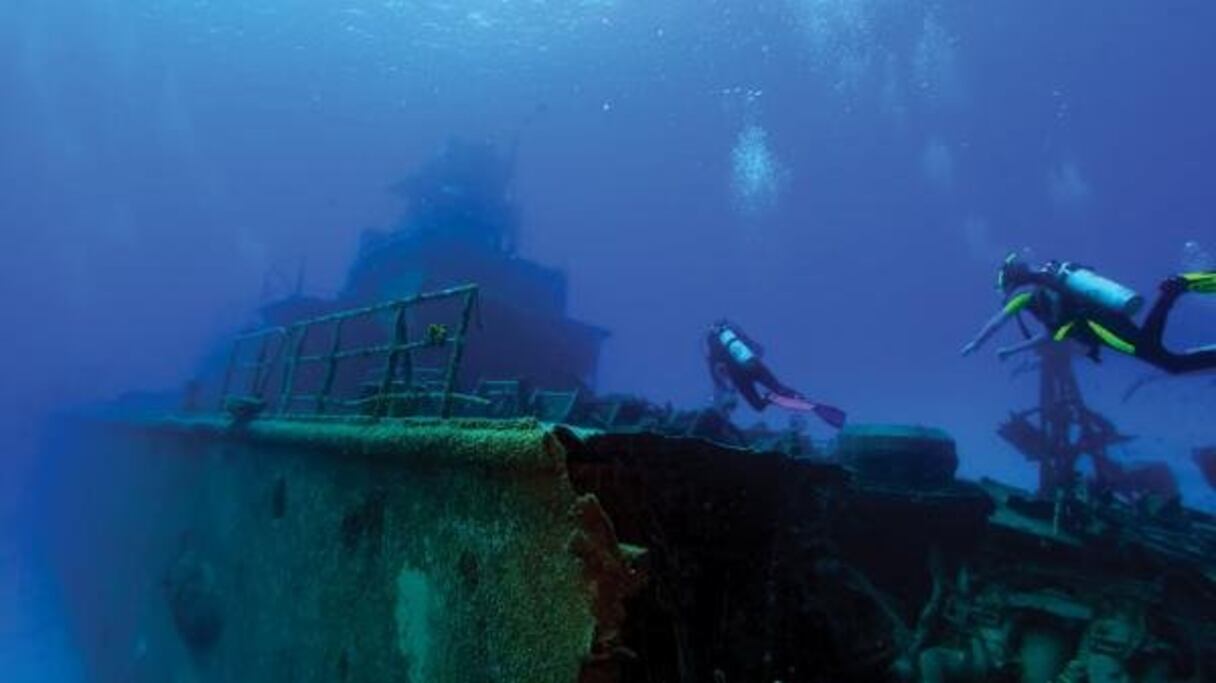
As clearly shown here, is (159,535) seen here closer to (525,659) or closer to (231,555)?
(231,555)

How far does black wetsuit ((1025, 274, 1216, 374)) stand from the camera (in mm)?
6883

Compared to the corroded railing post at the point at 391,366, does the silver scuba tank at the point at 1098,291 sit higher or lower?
higher

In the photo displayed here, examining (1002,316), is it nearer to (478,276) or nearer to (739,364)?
(739,364)

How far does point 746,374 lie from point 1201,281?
5139mm

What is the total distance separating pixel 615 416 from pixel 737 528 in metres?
4.96

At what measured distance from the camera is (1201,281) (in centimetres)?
670

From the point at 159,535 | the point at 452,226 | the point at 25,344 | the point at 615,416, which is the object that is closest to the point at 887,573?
the point at 615,416

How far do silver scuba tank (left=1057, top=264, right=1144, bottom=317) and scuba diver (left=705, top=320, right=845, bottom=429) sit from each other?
2953 millimetres

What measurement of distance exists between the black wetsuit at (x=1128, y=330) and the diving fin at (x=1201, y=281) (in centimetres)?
9

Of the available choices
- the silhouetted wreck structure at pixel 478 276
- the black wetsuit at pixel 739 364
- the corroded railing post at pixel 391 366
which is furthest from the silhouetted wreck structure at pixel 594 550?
the silhouetted wreck structure at pixel 478 276

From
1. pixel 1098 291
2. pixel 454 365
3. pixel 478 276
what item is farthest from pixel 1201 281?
pixel 478 276

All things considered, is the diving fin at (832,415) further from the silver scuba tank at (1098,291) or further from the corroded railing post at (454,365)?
the corroded railing post at (454,365)

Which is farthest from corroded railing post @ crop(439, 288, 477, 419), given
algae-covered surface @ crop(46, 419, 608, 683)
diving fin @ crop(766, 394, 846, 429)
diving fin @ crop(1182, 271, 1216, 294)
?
diving fin @ crop(1182, 271, 1216, 294)

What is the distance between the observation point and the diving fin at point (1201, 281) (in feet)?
21.9
